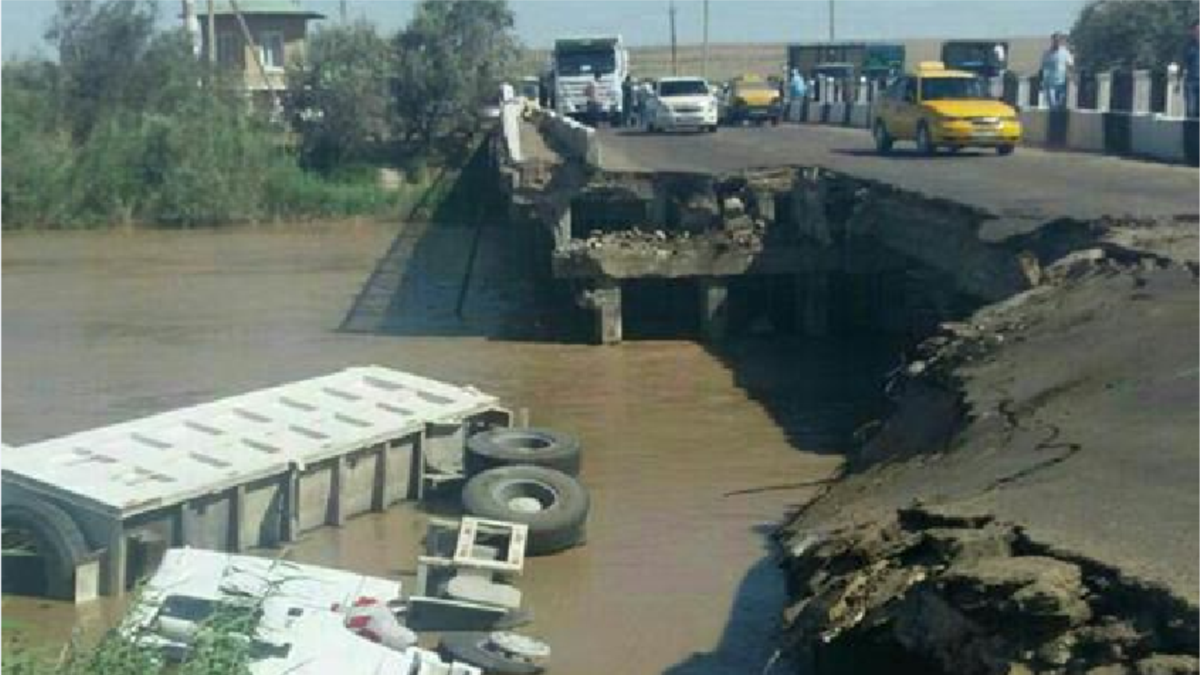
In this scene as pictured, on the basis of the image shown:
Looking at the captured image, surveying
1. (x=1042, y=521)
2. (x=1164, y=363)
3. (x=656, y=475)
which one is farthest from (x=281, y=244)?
(x=1042, y=521)

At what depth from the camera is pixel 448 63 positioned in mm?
72625

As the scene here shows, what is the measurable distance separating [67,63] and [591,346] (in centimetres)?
3965

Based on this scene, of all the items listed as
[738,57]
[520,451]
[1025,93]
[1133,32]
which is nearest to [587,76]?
[1133,32]

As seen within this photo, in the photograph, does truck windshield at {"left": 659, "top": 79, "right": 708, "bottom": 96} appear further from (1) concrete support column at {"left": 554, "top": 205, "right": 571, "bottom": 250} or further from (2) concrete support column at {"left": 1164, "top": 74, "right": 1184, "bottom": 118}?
(1) concrete support column at {"left": 554, "top": 205, "right": 571, "bottom": 250}

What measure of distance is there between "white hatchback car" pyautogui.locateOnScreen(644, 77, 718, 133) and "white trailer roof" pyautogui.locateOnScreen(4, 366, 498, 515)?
39.7 meters

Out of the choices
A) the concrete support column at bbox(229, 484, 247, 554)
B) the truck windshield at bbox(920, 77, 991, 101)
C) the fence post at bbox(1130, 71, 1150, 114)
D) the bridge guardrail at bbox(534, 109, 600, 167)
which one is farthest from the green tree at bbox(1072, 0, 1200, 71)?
the concrete support column at bbox(229, 484, 247, 554)

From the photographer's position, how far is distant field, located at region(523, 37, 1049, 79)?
5246 inches

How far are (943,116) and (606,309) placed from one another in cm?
954

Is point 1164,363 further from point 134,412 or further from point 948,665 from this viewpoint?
point 134,412

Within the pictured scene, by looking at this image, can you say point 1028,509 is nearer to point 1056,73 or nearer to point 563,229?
point 563,229

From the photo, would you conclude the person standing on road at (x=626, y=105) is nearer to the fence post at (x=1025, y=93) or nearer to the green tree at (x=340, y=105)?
the green tree at (x=340, y=105)

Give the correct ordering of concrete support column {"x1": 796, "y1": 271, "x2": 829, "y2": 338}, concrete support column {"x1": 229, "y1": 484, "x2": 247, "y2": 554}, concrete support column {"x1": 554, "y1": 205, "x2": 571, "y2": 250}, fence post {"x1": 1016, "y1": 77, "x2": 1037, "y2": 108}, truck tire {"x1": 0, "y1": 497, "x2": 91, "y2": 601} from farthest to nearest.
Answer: fence post {"x1": 1016, "y1": 77, "x2": 1037, "y2": 108}, concrete support column {"x1": 554, "y1": 205, "x2": 571, "y2": 250}, concrete support column {"x1": 796, "y1": 271, "x2": 829, "y2": 338}, concrete support column {"x1": 229, "y1": 484, "x2": 247, "y2": 554}, truck tire {"x1": 0, "y1": 497, "x2": 91, "y2": 601}

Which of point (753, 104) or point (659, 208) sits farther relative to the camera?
point (753, 104)

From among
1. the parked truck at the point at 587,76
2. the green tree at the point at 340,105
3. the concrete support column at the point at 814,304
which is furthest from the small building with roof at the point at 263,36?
the concrete support column at the point at 814,304
